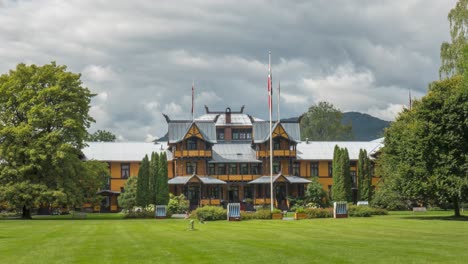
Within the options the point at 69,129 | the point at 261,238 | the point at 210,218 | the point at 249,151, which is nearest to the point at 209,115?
the point at 249,151

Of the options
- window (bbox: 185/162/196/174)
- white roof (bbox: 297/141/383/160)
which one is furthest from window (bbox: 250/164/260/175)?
window (bbox: 185/162/196/174)

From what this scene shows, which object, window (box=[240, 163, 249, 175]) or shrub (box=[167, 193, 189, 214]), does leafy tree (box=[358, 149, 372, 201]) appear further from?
shrub (box=[167, 193, 189, 214])

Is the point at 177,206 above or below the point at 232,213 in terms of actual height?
above

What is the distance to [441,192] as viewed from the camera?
44406mm

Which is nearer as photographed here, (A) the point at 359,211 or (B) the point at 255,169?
(A) the point at 359,211

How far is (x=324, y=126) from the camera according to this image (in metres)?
125

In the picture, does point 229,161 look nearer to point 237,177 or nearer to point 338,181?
point 237,177

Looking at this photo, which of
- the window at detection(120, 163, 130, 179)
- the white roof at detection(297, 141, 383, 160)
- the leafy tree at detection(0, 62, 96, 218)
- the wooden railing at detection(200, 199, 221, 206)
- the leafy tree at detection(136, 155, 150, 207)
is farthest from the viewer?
the white roof at detection(297, 141, 383, 160)

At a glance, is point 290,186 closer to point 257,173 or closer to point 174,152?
point 257,173

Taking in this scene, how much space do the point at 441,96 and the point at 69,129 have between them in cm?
3163

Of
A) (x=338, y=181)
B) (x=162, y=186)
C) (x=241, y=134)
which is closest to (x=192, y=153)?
(x=241, y=134)

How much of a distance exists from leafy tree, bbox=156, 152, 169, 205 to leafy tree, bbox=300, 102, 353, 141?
54.5 metres

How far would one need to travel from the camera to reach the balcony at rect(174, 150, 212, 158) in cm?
8294

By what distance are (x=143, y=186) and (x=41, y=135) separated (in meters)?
15.1
